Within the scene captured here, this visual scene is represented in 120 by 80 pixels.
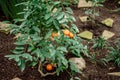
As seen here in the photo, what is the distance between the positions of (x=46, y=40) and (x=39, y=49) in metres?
0.18

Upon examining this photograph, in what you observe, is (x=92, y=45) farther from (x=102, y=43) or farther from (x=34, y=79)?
(x=34, y=79)

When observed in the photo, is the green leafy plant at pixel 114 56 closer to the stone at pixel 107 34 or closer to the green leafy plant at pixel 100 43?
the green leafy plant at pixel 100 43

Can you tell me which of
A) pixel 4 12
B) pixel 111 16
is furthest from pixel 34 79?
pixel 111 16

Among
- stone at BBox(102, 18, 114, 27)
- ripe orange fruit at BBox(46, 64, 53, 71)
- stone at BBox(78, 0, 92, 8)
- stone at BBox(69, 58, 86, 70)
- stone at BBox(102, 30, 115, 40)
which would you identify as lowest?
stone at BBox(69, 58, 86, 70)

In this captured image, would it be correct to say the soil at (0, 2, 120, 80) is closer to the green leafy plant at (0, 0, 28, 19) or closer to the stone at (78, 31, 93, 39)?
the stone at (78, 31, 93, 39)

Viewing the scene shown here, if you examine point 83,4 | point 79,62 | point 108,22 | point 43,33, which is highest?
point 43,33

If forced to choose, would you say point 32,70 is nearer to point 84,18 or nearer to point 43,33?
point 43,33

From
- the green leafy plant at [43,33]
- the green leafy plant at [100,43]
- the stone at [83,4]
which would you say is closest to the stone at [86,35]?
the green leafy plant at [100,43]

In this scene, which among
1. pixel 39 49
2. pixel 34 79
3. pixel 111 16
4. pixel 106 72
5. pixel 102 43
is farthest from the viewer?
pixel 111 16

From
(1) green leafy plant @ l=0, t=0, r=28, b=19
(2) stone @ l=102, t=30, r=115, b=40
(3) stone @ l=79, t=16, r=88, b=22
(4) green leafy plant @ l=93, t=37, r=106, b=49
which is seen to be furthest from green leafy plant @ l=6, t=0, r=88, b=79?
(3) stone @ l=79, t=16, r=88, b=22

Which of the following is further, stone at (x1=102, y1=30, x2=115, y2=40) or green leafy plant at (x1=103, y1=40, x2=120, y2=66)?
stone at (x1=102, y1=30, x2=115, y2=40)

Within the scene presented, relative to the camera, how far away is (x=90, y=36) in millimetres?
4000

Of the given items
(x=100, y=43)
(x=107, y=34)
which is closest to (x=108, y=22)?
(x=107, y=34)

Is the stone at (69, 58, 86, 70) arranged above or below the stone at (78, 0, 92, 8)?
below
